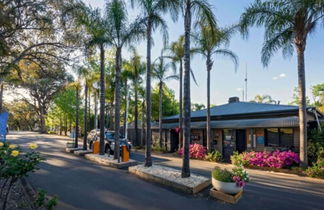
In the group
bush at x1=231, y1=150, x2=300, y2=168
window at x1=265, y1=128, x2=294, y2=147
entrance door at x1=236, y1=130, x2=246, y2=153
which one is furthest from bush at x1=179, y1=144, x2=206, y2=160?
window at x1=265, y1=128, x2=294, y2=147

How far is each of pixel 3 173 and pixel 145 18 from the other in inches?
358

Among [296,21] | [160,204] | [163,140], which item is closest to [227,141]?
[163,140]

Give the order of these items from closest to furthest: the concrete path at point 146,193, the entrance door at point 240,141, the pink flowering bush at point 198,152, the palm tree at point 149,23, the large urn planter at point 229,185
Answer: the concrete path at point 146,193, the large urn planter at point 229,185, the palm tree at point 149,23, the pink flowering bush at point 198,152, the entrance door at point 240,141

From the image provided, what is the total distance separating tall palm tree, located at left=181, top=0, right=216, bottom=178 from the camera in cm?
866

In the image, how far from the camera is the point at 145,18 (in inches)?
446

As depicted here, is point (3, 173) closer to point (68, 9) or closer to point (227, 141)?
point (68, 9)

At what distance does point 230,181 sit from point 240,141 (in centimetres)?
1045

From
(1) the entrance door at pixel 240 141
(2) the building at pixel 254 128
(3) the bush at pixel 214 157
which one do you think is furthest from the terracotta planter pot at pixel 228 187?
(1) the entrance door at pixel 240 141

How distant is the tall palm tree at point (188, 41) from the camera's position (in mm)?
8664

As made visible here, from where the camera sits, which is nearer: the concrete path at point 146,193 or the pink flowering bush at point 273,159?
the concrete path at point 146,193

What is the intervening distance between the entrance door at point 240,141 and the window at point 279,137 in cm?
172

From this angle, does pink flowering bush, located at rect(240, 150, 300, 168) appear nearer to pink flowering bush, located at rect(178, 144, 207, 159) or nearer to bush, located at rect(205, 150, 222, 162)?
bush, located at rect(205, 150, 222, 162)

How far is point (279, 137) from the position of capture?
14.4 metres

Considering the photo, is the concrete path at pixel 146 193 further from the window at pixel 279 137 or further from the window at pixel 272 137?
the window at pixel 272 137
